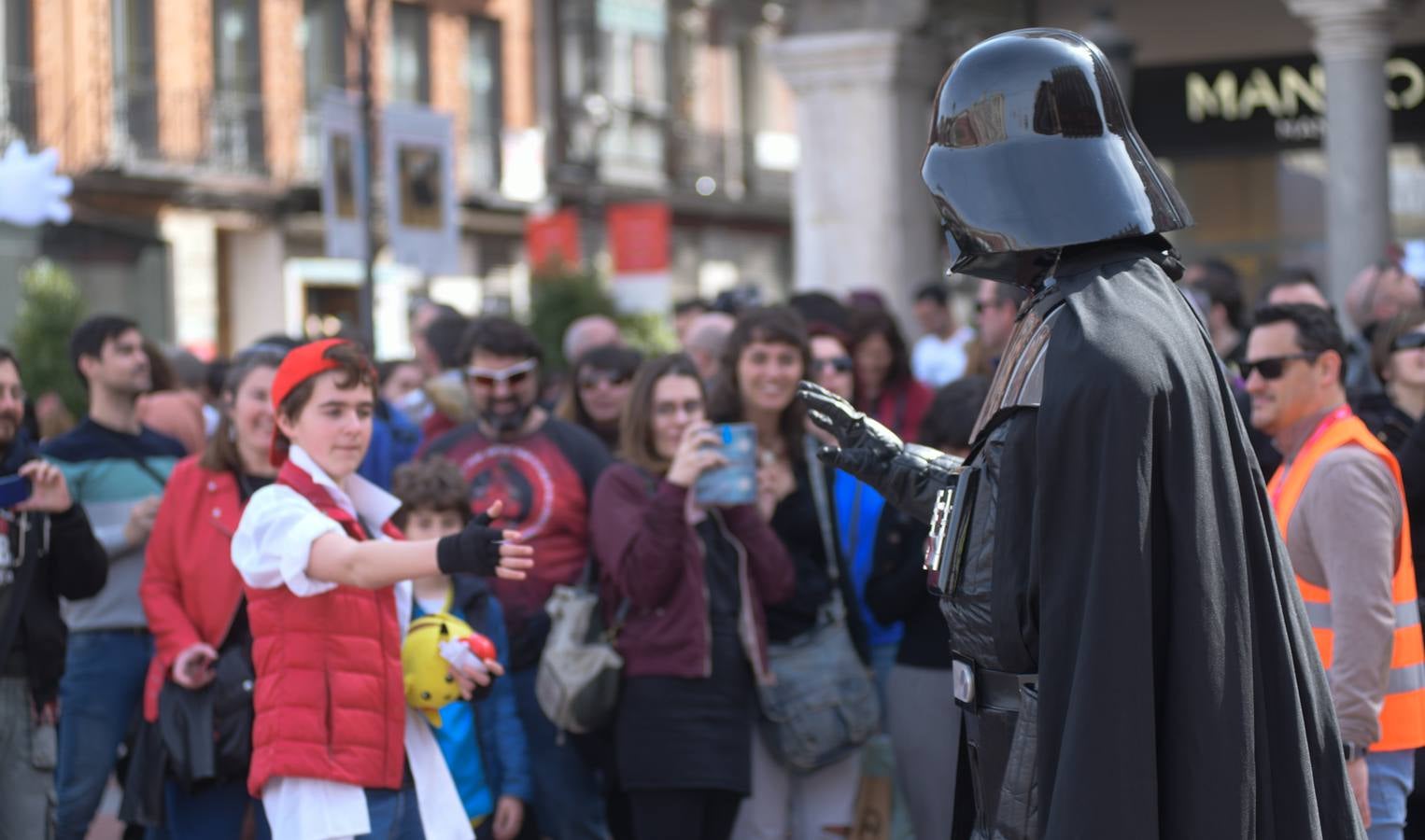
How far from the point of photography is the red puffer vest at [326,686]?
14.4ft

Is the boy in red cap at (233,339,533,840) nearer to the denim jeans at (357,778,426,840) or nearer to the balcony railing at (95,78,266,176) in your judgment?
the denim jeans at (357,778,426,840)

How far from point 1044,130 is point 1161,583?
0.73 metres

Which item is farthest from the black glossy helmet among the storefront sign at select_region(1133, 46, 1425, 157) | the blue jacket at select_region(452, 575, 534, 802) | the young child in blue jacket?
the storefront sign at select_region(1133, 46, 1425, 157)

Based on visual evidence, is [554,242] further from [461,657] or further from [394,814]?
[394,814]

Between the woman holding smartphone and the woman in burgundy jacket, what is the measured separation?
0.65 ft

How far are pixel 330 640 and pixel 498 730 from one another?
1.27 metres

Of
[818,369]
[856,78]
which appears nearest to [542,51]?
[856,78]

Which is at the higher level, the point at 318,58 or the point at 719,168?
the point at 318,58

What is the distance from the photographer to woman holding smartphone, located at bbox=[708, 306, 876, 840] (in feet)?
20.1

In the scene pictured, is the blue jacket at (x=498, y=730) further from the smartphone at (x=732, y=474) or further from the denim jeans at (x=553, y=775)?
the smartphone at (x=732, y=474)

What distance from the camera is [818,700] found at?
5945mm

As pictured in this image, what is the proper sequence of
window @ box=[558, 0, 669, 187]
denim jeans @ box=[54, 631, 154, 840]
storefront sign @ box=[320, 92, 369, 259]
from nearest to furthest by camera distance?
denim jeans @ box=[54, 631, 154, 840], storefront sign @ box=[320, 92, 369, 259], window @ box=[558, 0, 669, 187]

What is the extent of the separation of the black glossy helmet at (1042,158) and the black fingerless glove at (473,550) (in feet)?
4.63

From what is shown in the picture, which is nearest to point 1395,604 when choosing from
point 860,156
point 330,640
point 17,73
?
point 330,640
